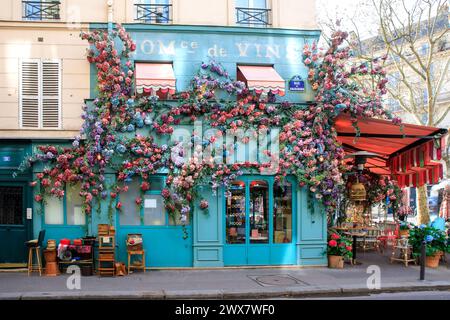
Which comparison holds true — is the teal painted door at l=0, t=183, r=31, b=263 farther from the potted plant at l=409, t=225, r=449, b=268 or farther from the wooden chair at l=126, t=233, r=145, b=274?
the potted plant at l=409, t=225, r=449, b=268

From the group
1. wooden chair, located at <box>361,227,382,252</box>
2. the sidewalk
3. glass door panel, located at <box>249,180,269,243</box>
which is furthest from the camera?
wooden chair, located at <box>361,227,382,252</box>

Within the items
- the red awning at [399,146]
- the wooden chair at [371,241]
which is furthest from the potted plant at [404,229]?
the red awning at [399,146]

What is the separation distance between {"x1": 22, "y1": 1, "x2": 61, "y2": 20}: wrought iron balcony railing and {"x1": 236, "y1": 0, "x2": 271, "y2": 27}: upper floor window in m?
4.68

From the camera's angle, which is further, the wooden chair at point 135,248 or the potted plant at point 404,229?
the potted plant at point 404,229

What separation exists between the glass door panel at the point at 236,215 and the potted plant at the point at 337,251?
88.1 inches

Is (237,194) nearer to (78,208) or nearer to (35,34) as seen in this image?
(78,208)

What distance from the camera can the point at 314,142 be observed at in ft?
42.2

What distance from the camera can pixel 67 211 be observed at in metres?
12.7

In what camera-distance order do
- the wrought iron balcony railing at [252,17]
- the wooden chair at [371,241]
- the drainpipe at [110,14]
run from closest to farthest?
the drainpipe at [110,14], the wrought iron balcony railing at [252,17], the wooden chair at [371,241]

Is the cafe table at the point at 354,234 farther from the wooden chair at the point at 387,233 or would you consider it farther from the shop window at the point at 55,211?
the shop window at the point at 55,211

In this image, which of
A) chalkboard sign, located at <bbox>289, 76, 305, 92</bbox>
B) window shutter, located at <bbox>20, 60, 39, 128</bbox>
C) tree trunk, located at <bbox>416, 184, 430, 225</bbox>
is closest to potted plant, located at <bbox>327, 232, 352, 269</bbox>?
chalkboard sign, located at <bbox>289, 76, 305, 92</bbox>

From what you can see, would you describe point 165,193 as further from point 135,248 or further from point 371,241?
point 371,241

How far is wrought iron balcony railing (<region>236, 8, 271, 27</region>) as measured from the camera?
1364 cm

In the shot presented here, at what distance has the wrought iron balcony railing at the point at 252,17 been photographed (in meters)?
13.6
